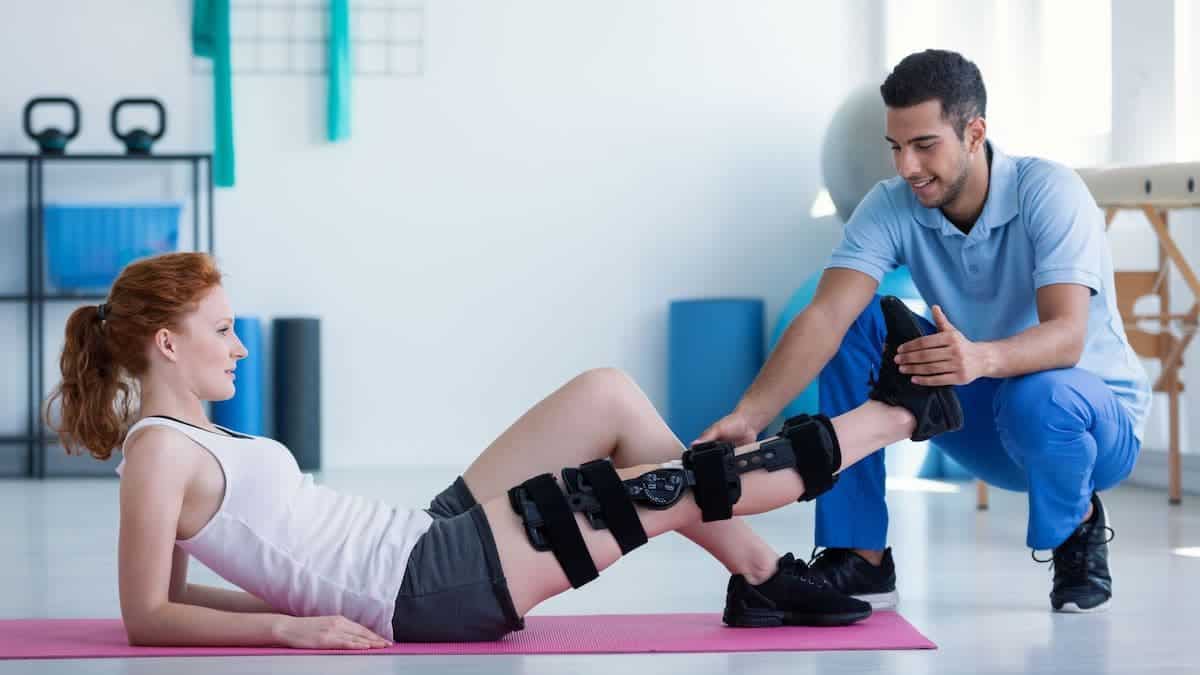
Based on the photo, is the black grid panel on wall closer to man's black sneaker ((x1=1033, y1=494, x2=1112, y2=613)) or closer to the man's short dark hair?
the man's short dark hair

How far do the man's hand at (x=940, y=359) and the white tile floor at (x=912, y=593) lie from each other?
373mm

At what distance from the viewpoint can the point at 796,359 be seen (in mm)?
2324

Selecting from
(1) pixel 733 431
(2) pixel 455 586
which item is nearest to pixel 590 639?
(2) pixel 455 586

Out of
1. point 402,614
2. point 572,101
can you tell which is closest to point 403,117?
point 572,101

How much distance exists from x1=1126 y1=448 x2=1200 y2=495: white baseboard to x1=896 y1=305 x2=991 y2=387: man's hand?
7.88 feet

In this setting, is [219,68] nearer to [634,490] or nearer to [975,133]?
[975,133]

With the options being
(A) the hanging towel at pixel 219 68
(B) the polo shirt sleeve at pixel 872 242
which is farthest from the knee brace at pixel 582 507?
(A) the hanging towel at pixel 219 68

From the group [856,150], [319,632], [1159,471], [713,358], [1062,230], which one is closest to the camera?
[319,632]

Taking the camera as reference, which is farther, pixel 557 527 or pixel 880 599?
pixel 880 599

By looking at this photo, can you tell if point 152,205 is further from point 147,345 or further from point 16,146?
point 147,345

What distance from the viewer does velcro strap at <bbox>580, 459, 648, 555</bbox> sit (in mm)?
1824

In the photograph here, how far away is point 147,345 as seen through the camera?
74.2 inches

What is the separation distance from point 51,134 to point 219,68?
0.63 m

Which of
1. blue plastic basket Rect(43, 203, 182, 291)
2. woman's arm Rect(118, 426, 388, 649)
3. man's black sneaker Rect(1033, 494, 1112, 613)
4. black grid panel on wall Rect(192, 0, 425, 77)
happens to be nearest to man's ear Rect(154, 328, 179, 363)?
woman's arm Rect(118, 426, 388, 649)
